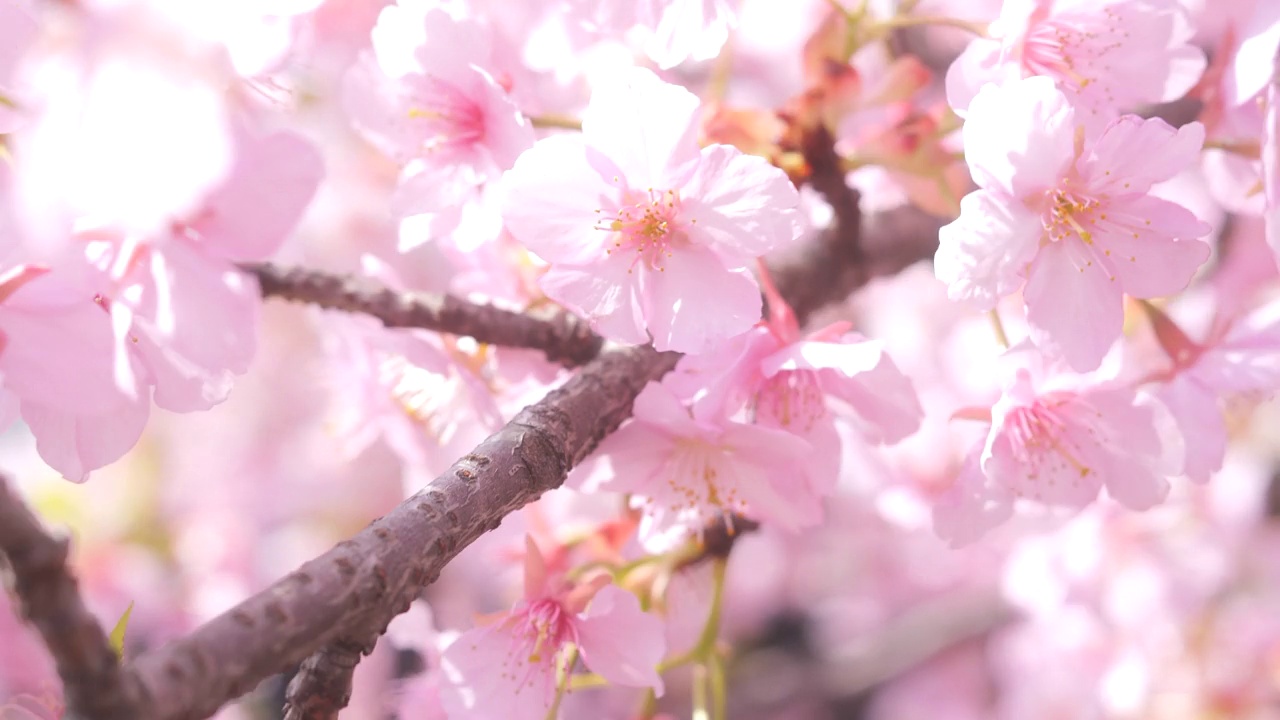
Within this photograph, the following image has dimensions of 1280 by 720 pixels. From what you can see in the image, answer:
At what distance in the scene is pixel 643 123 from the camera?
31.5 inches

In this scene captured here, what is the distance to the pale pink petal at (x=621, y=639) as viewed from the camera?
910mm

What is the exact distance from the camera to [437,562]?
0.66 m

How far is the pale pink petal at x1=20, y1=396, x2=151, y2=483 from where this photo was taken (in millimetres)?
819

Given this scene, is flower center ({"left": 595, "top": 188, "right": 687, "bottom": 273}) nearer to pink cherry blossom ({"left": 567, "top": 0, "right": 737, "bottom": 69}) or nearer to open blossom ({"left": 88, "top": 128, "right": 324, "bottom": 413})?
pink cherry blossom ({"left": 567, "top": 0, "right": 737, "bottom": 69})

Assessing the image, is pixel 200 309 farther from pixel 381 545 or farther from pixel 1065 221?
pixel 1065 221

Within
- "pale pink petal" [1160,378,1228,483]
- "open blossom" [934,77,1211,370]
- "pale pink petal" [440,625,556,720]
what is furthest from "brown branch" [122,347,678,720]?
"pale pink petal" [1160,378,1228,483]

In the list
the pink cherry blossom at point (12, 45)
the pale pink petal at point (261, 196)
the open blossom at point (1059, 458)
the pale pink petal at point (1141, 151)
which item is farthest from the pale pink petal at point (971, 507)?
the pink cherry blossom at point (12, 45)

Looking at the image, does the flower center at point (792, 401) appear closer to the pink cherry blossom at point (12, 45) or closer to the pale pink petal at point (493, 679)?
the pale pink petal at point (493, 679)

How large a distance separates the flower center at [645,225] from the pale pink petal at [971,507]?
1.21ft

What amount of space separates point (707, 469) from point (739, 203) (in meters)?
0.26

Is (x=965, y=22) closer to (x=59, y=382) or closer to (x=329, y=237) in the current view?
(x=59, y=382)

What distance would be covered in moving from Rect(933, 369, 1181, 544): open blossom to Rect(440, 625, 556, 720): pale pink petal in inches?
16.7

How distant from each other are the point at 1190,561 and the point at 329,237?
1887 mm

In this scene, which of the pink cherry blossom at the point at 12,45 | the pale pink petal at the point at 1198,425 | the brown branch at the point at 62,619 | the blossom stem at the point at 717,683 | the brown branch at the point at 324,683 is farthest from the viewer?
the blossom stem at the point at 717,683
